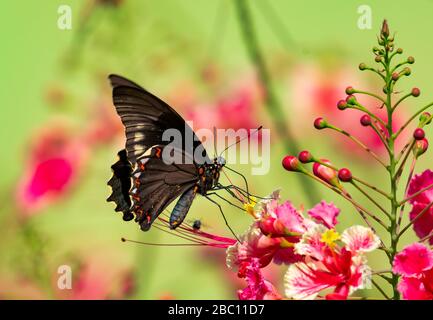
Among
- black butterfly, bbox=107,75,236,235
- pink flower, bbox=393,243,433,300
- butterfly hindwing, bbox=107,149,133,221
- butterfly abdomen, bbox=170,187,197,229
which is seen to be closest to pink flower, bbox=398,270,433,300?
pink flower, bbox=393,243,433,300

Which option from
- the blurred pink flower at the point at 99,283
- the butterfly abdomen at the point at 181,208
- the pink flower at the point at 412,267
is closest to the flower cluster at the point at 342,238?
the pink flower at the point at 412,267

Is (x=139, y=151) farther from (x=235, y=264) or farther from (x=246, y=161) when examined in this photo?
(x=246, y=161)

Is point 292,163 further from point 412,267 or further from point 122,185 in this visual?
point 122,185

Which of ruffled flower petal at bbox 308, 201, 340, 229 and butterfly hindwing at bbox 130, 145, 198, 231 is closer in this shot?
ruffled flower petal at bbox 308, 201, 340, 229

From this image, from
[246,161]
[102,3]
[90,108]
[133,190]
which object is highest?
[102,3]

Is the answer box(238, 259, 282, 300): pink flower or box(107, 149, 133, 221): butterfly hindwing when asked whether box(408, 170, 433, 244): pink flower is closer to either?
box(238, 259, 282, 300): pink flower
